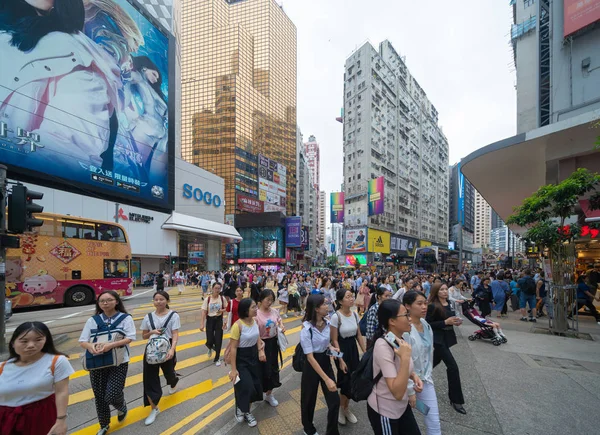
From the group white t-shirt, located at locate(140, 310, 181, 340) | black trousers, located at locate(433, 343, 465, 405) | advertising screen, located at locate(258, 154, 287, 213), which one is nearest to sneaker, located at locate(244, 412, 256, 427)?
white t-shirt, located at locate(140, 310, 181, 340)

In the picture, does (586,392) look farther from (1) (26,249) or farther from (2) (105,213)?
(2) (105,213)

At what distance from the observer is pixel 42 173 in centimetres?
2173

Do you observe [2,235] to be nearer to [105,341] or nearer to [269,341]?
[105,341]

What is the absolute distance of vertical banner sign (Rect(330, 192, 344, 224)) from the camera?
52066mm

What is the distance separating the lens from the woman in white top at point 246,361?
11.9ft

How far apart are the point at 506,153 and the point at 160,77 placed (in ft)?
107

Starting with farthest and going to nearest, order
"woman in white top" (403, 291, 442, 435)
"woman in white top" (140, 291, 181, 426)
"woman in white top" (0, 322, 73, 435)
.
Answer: "woman in white top" (140, 291, 181, 426)
"woman in white top" (403, 291, 442, 435)
"woman in white top" (0, 322, 73, 435)

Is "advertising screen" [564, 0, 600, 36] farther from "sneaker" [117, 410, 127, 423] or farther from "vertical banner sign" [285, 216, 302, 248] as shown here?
"vertical banner sign" [285, 216, 302, 248]

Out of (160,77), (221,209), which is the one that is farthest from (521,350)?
(221,209)

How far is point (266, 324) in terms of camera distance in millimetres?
4312

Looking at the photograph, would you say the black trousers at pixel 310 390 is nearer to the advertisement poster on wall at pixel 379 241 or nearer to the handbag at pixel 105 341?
the handbag at pixel 105 341

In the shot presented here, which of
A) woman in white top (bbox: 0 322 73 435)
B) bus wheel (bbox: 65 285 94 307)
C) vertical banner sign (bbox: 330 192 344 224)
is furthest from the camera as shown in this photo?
vertical banner sign (bbox: 330 192 344 224)

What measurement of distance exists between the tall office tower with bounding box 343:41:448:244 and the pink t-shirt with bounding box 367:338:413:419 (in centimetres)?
5032

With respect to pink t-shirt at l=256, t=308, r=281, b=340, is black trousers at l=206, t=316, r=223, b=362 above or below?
below
